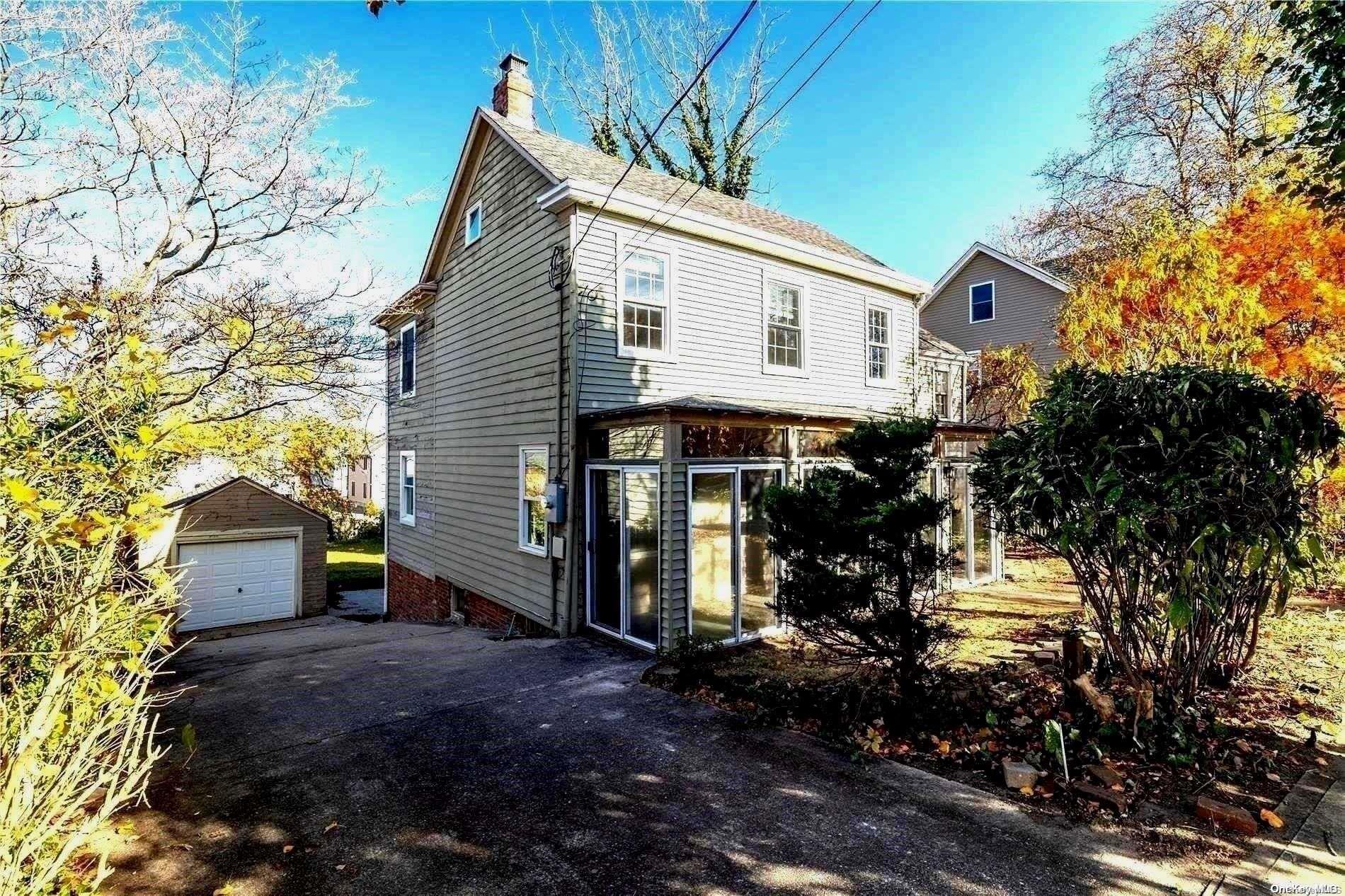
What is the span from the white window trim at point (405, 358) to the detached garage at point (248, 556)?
14.9ft

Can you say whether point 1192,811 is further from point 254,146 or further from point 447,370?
point 254,146

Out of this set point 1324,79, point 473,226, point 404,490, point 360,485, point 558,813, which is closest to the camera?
point 558,813

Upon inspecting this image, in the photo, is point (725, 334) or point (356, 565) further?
point (356, 565)

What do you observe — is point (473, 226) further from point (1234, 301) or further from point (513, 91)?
point (1234, 301)

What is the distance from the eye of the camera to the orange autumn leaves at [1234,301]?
29.7 ft

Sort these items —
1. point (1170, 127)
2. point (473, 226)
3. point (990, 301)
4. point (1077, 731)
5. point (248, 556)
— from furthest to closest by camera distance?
point (990, 301), point (1170, 127), point (248, 556), point (473, 226), point (1077, 731)

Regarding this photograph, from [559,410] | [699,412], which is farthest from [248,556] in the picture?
[699,412]

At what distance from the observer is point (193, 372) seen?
934 centimetres

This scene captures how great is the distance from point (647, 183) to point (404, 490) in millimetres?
8690

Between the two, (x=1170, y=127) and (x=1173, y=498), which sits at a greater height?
(x=1170, y=127)

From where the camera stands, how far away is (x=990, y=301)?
72.3 feet

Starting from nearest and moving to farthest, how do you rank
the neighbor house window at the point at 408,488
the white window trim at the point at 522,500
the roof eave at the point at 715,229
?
the roof eave at the point at 715,229
the white window trim at the point at 522,500
the neighbor house window at the point at 408,488

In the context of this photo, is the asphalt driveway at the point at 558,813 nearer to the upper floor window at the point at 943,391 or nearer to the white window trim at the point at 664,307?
the white window trim at the point at 664,307

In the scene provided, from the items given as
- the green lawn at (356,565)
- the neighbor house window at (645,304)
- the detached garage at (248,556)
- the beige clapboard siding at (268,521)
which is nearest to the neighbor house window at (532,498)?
the neighbor house window at (645,304)
